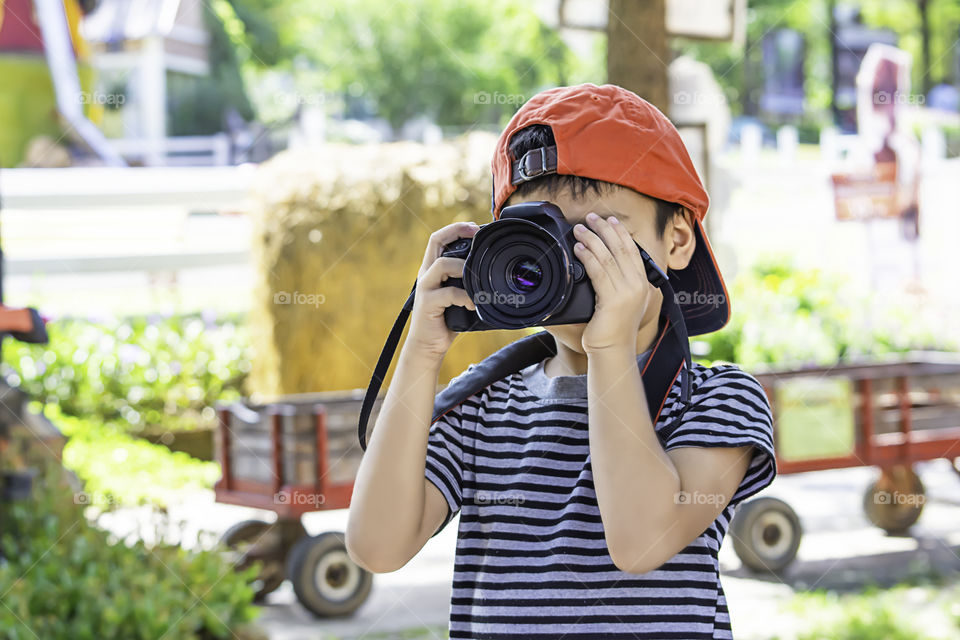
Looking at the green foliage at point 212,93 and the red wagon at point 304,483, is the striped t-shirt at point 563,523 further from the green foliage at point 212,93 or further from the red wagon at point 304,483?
the green foliage at point 212,93

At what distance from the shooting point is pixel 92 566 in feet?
9.32

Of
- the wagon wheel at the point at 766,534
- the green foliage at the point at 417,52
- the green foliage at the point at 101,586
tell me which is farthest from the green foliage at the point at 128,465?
the green foliage at the point at 417,52

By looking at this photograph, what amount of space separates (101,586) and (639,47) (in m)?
2.27

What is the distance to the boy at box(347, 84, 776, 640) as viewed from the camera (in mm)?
1114

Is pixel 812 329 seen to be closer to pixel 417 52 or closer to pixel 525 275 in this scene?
pixel 525 275

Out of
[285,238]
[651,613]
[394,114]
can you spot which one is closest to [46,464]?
[285,238]

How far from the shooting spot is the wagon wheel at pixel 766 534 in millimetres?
4148

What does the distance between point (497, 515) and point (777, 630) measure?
2.57 meters

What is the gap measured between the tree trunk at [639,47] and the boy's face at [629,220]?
6.97ft

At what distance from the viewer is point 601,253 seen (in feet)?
3.64

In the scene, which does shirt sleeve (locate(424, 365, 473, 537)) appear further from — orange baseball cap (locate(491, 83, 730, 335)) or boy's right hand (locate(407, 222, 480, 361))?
orange baseball cap (locate(491, 83, 730, 335))

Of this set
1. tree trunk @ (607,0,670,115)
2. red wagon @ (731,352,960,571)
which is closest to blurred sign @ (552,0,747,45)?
tree trunk @ (607,0,670,115)

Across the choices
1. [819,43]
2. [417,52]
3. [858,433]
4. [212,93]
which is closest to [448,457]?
[858,433]

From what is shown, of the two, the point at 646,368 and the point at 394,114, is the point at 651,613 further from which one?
the point at 394,114
